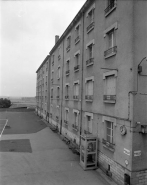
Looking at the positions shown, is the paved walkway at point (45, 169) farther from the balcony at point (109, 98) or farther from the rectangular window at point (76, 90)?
the rectangular window at point (76, 90)

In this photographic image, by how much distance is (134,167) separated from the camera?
902 centimetres

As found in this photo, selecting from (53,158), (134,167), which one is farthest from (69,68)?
(134,167)

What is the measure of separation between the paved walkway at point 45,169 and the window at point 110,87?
5.23 metres

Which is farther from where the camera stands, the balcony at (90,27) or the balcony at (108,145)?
the balcony at (90,27)

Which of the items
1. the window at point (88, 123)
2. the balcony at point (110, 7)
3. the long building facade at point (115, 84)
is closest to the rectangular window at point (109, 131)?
the long building facade at point (115, 84)

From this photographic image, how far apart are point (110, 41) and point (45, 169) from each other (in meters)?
10.3

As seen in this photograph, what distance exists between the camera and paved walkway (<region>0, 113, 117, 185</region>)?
10219 mm

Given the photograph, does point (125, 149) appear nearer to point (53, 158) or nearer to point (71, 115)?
point (53, 158)

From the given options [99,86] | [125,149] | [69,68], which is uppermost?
[69,68]

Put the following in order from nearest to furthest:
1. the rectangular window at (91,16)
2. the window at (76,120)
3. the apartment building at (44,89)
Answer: the rectangular window at (91,16)
the window at (76,120)
the apartment building at (44,89)

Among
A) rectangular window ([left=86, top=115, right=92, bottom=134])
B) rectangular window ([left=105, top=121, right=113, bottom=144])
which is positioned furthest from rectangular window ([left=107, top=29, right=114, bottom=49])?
rectangular window ([left=86, top=115, right=92, bottom=134])

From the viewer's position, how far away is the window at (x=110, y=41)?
10.8 meters

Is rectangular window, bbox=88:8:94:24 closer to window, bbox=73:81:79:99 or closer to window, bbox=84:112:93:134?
window, bbox=73:81:79:99

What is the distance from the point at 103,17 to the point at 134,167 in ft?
33.9
